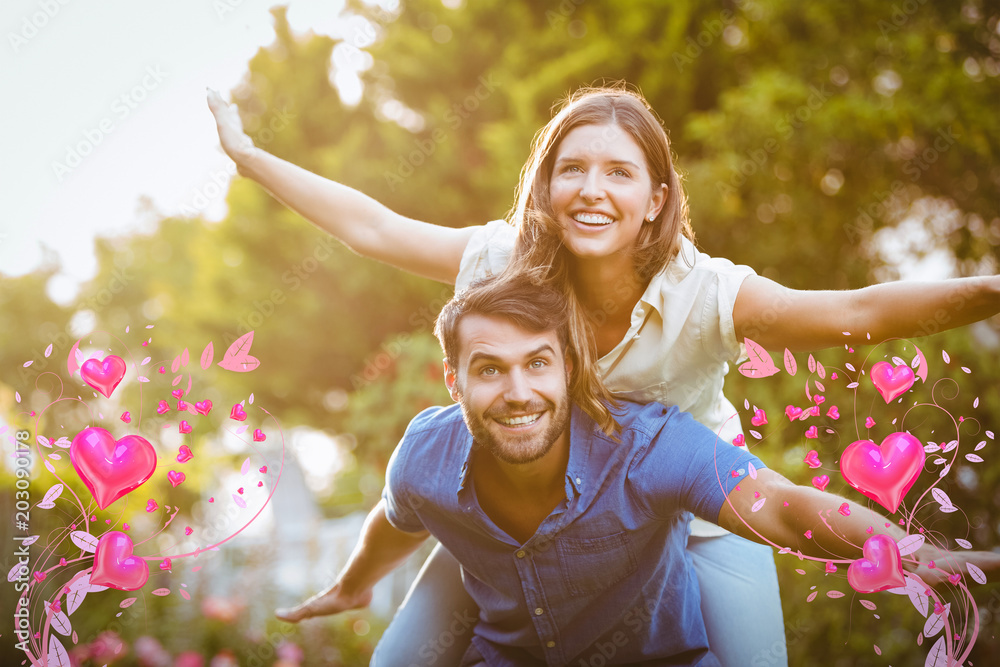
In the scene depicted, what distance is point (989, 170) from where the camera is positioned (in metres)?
5.88

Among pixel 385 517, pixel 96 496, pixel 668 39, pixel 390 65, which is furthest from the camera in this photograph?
pixel 390 65

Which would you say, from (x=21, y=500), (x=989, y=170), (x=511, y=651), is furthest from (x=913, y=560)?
(x=989, y=170)

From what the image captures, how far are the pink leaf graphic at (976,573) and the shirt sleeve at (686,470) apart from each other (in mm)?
592

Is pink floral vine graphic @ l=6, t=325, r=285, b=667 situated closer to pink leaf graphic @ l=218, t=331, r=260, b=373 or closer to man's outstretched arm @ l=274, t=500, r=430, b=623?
pink leaf graphic @ l=218, t=331, r=260, b=373

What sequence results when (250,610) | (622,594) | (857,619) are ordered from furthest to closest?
(250,610), (857,619), (622,594)

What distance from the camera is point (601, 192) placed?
2.28 m

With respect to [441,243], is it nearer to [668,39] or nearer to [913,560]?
[913,560]

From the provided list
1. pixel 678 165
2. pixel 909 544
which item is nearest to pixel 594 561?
pixel 909 544

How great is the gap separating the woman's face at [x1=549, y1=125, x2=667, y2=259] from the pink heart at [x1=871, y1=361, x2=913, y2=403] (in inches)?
31.7

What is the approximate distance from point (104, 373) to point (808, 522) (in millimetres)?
2082

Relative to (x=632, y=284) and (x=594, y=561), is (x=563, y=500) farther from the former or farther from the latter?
(x=632, y=284)

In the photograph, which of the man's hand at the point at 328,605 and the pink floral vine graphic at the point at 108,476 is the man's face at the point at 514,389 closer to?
the pink floral vine graphic at the point at 108,476

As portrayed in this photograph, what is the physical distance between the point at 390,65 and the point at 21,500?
5.76 meters

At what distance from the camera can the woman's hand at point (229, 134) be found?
264cm
